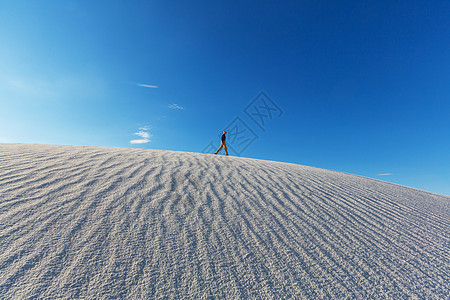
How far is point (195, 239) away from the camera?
114 inches

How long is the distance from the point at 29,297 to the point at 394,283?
4.15 metres

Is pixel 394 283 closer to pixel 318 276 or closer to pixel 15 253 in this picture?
pixel 318 276

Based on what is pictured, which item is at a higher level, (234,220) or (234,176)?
(234,176)

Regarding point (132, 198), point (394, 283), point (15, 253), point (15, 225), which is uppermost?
point (132, 198)

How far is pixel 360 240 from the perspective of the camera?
3.48 metres

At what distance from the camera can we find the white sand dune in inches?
87.8

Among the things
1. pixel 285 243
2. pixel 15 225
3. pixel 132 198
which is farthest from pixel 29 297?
pixel 285 243

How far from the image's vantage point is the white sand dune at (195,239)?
223 cm

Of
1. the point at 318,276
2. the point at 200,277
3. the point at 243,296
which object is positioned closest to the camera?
the point at 243,296

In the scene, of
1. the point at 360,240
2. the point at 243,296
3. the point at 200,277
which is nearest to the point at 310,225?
the point at 360,240

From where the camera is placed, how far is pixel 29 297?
191 cm

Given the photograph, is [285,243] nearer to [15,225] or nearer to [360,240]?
[360,240]

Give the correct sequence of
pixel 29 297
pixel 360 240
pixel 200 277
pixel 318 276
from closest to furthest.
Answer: pixel 29 297
pixel 200 277
pixel 318 276
pixel 360 240

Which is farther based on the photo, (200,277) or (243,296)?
(200,277)
